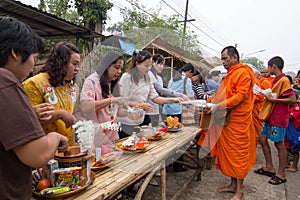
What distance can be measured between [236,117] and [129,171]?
1.58 m

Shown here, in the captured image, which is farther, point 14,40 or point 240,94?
point 240,94

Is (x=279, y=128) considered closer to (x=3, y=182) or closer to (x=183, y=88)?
(x=183, y=88)

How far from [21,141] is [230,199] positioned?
237 cm

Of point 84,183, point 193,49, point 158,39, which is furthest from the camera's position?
point 193,49

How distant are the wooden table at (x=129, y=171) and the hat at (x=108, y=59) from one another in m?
0.69

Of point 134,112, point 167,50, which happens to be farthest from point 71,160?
point 167,50

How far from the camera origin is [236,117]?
7.70 feet

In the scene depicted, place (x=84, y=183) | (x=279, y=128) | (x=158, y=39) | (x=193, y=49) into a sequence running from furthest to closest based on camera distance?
1. (x=279, y=128)
2. (x=193, y=49)
3. (x=158, y=39)
4. (x=84, y=183)

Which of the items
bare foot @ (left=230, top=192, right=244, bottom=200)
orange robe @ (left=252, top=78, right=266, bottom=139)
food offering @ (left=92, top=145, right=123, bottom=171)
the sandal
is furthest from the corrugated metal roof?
the sandal

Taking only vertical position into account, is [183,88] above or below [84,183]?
above

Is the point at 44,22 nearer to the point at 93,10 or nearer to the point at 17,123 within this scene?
the point at 93,10

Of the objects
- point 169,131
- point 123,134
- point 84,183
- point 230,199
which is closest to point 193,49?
point 169,131

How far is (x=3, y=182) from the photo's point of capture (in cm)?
63

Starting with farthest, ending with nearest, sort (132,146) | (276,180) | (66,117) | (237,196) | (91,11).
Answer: (91,11)
(276,180)
(237,196)
(132,146)
(66,117)
